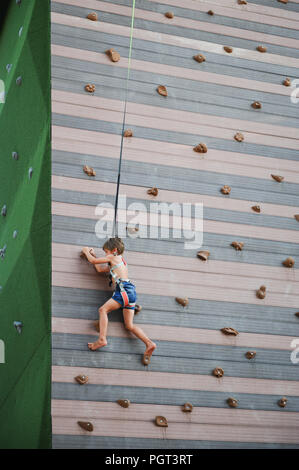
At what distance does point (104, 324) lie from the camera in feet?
12.2

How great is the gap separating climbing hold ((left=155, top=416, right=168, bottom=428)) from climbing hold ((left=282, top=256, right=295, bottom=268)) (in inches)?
57.3

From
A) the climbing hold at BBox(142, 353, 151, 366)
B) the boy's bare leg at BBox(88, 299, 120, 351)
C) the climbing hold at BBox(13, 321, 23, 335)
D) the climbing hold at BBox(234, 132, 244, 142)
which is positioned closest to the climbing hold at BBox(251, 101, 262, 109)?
the climbing hold at BBox(234, 132, 244, 142)

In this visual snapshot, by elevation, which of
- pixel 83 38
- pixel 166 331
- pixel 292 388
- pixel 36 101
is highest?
pixel 83 38

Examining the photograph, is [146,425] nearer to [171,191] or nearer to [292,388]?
[292,388]

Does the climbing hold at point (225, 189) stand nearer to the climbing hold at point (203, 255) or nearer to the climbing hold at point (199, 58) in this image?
the climbing hold at point (203, 255)

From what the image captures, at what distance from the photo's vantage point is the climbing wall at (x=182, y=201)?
3.78 meters

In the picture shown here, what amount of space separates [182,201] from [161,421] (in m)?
1.52

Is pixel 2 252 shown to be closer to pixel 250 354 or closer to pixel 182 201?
pixel 182 201


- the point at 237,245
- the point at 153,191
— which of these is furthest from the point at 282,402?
the point at 153,191

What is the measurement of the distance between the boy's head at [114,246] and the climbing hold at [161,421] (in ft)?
3.54

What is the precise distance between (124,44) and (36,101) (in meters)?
0.79

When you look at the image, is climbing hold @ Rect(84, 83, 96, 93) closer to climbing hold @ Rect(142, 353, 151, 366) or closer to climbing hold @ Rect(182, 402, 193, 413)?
climbing hold @ Rect(142, 353, 151, 366)

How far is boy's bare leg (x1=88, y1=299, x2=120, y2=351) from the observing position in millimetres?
3703
